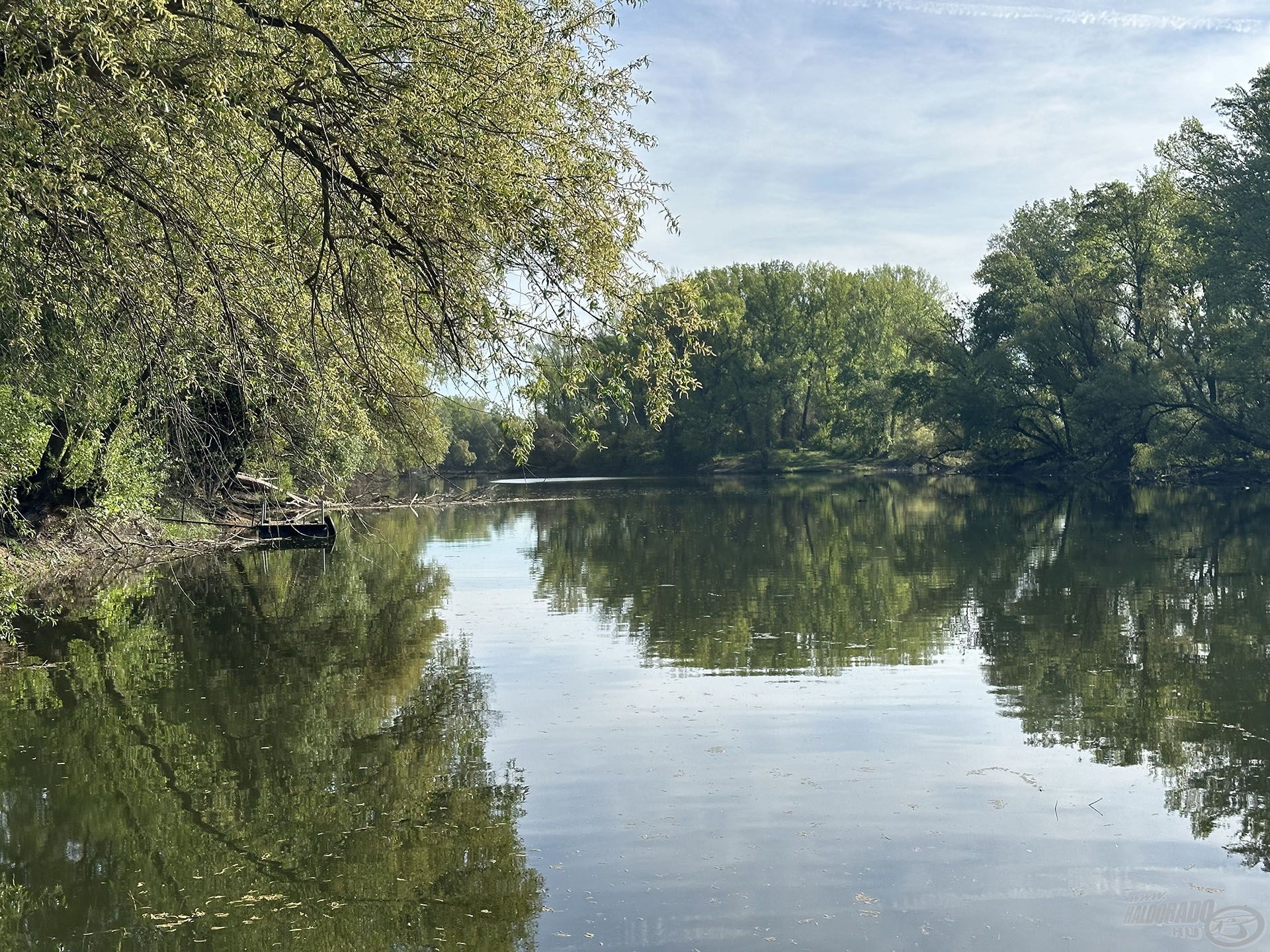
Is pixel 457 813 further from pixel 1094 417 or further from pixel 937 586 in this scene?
pixel 1094 417

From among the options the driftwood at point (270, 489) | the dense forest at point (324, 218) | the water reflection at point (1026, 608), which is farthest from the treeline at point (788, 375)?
the dense forest at point (324, 218)

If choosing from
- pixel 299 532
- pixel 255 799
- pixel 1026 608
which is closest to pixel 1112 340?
pixel 299 532

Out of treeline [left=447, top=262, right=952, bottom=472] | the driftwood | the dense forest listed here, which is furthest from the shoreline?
treeline [left=447, top=262, right=952, bottom=472]

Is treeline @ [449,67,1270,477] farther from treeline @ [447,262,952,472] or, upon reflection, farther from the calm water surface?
the calm water surface

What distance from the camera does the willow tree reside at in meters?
7.93

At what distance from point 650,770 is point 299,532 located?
984 inches

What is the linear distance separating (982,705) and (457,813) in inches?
231

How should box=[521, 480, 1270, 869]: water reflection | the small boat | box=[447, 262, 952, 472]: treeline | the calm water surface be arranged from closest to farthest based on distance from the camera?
1. the calm water surface
2. box=[521, 480, 1270, 869]: water reflection
3. the small boat
4. box=[447, 262, 952, 472]: treeline

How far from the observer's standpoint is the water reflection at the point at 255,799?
23.9 feet

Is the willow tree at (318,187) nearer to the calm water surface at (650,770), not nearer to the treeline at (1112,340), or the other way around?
the calm water surface at (650,770)

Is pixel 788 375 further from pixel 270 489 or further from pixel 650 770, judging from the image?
pixel 650 770

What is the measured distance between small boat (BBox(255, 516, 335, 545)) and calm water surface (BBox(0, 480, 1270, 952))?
9.82m

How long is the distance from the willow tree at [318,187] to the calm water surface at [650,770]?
3093 mm

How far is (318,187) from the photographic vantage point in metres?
11.2
